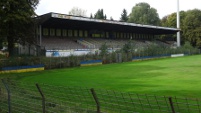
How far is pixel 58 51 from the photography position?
127 feet

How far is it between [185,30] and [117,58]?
1914 inches

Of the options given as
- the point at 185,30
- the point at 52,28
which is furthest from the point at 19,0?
the point at 185,30

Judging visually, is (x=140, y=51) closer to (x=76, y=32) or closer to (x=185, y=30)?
(x=76, y=32)

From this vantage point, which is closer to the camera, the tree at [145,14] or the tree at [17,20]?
the tree at [17,20]

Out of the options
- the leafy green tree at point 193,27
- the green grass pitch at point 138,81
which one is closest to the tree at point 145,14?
the leafy green tree at point 193,27

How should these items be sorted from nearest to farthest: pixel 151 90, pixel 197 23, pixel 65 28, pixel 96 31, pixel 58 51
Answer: pixel 151 90
pixel 58 51
pixel 65 28
pixel 96 31
pixel 197 23

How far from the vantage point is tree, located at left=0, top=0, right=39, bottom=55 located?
3069 centimetres

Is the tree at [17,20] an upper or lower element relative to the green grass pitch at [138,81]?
upper

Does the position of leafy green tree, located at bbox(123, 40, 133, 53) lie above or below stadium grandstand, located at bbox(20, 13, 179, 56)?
below


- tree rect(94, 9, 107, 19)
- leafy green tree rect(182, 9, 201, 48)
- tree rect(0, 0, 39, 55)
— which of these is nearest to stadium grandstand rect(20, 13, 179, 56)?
tree rect(0, 0, 39, 55)

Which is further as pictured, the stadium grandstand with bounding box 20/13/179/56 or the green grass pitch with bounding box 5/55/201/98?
the stadium grandstand with bounding box 20/13/179/56

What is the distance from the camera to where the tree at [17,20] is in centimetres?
3069

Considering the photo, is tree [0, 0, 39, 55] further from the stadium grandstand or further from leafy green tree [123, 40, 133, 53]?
leafy green tree [123, 40, 133, 53]

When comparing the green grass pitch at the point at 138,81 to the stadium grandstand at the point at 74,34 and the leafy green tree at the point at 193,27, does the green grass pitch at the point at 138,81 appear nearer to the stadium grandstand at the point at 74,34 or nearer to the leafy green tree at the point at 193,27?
the stadium grandstand at the point at 74,34
